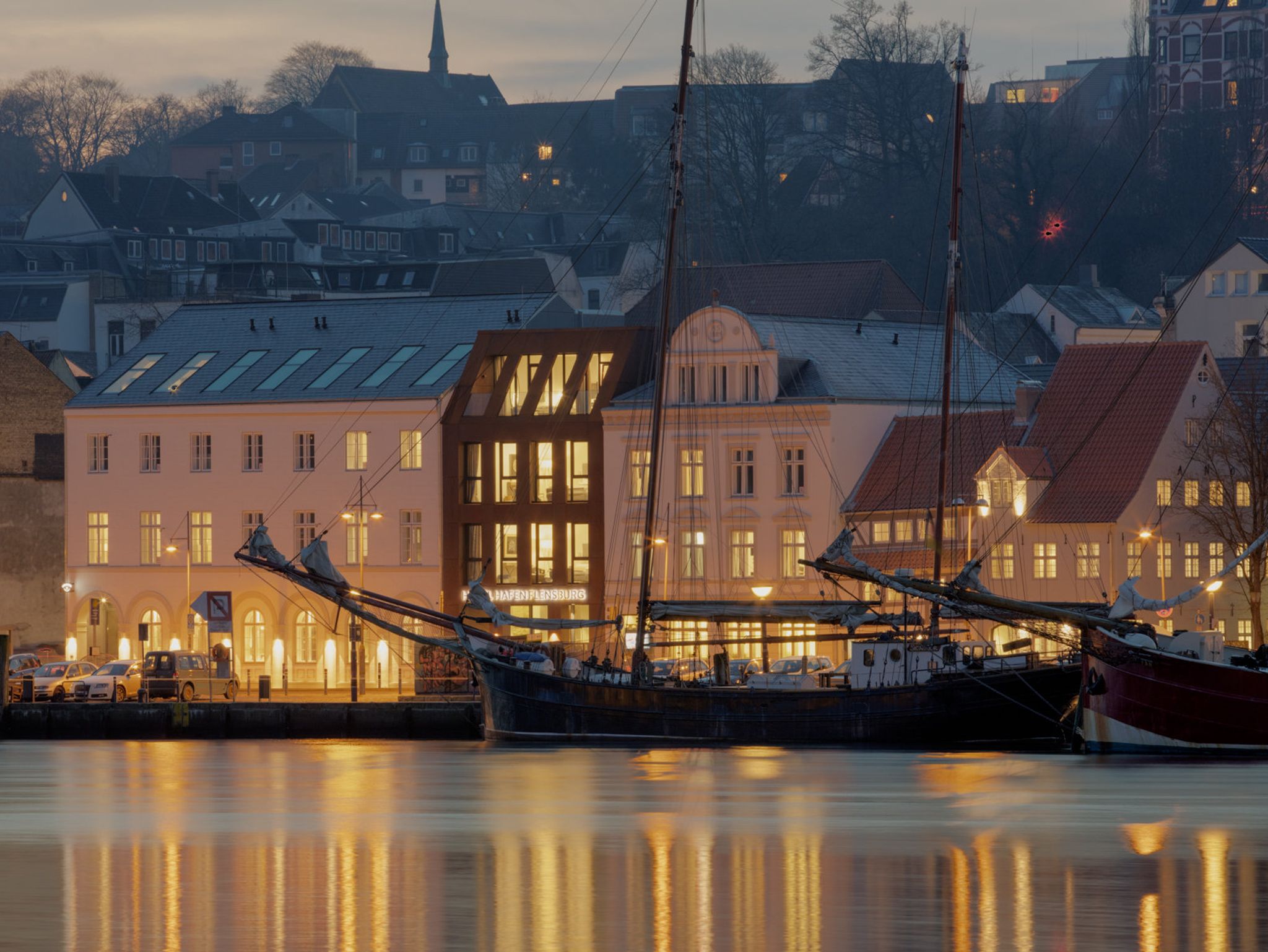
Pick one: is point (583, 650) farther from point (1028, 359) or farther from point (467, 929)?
point (467, 929)

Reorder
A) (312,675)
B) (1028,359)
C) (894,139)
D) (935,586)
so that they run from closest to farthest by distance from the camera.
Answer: (935,586), (312,675), (1028,359), (894,139)

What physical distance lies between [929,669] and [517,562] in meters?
31.4

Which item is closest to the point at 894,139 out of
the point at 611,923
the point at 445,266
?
the point at 445,266

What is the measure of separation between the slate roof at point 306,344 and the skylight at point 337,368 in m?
0.16

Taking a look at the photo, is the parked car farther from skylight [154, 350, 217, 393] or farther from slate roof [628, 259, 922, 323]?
slate roof [628, 259, 922, 323]

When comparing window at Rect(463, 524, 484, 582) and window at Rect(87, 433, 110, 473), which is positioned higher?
window at Rect(87, 433, 110, 473)

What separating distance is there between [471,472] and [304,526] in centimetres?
661

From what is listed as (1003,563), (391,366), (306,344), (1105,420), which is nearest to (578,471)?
(391,366)

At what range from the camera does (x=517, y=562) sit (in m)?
101

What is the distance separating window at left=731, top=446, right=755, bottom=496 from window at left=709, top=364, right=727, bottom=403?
195 cm

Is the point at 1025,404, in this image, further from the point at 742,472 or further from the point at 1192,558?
the point at 742,472

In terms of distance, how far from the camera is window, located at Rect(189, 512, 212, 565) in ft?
344

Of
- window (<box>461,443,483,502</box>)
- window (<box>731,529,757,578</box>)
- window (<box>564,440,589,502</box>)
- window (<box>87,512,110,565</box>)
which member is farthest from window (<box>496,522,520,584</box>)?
window (<box>87,512,110,565</box>)

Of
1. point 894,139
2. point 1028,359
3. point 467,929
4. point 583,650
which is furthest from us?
point 894,139
